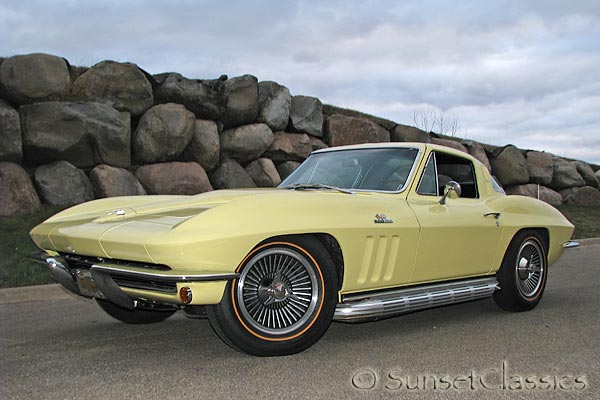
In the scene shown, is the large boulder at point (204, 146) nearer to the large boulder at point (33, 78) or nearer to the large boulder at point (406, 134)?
the large boulder at point (33, 78)

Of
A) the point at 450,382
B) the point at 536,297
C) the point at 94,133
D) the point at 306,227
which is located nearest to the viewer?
the point at 450,382

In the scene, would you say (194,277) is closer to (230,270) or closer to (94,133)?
(230,270)

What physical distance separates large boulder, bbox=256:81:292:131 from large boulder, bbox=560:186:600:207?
9.25 m

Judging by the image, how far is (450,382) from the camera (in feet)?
11.2

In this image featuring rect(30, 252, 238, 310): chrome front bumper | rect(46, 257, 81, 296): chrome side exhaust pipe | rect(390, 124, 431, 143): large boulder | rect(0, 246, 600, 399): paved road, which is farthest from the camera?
rect(390, 124, 431, 143): large boulder

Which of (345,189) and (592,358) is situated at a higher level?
(345,189)

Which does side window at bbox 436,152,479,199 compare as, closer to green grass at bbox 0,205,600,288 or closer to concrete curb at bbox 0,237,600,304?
green grass at bbox 0,205,600,288

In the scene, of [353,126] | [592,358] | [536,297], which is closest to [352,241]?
[592,358]

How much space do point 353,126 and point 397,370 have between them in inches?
384

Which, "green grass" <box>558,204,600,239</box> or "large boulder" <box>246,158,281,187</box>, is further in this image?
"green grass" <box>558,204,600,239</box>

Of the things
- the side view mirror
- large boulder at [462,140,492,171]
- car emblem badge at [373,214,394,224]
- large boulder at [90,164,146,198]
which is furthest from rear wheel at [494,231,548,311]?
large boulder at [462,140,492,171]

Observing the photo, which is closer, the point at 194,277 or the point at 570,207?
the point at 194,277

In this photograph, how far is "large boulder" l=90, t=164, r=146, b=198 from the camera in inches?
372

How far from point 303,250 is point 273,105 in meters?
8.37
